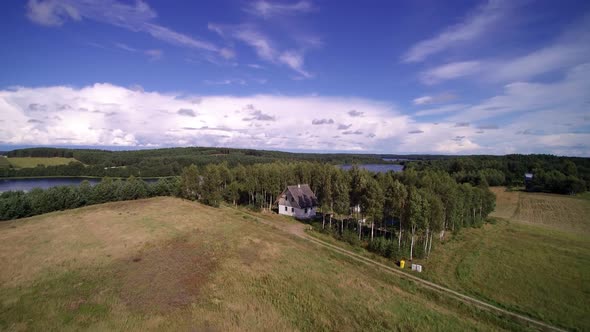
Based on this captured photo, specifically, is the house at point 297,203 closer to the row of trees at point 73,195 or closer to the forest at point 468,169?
the forest at point 468,169

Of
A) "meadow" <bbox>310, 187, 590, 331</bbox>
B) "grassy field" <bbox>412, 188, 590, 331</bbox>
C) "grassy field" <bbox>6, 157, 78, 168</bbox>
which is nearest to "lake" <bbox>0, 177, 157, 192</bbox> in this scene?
"grassy field" <bbox>6, 157, 78, 168</bbox>

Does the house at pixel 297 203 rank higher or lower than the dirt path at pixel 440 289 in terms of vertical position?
higher

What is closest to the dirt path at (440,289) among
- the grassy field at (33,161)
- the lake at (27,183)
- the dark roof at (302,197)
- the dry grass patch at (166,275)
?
the dark roof at (302,197)

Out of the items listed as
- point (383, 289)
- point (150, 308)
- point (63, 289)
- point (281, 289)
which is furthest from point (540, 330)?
point (63, 289)

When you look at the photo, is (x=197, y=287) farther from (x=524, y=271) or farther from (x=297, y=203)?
(x=524, y=271)

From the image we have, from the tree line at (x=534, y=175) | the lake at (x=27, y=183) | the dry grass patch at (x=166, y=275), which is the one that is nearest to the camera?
the dry grass patch at (x=166, y=275)

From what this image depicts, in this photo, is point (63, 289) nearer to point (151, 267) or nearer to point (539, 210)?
point (151, 267)
